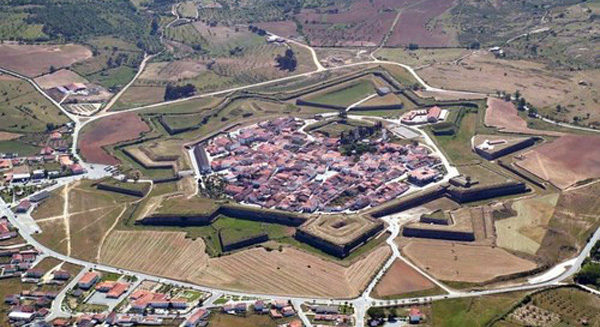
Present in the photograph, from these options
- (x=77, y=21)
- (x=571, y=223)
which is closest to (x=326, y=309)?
(x=571, y=223)

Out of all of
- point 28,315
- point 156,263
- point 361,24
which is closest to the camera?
point 28,315

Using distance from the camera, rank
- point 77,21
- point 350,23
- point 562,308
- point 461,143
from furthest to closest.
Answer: point 350,23
point 77,21
point 461,143
point 562,308

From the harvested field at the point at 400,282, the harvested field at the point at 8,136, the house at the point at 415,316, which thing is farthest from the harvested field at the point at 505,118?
the harvested field at the point at 8,136

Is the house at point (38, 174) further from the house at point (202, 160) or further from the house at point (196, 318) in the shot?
the house at point (196, 318)

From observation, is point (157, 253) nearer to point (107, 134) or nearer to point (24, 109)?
point (107, 134)

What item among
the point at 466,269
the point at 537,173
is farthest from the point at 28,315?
the point at 537,173

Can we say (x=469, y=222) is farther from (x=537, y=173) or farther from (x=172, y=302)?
(x=172, y=302)
